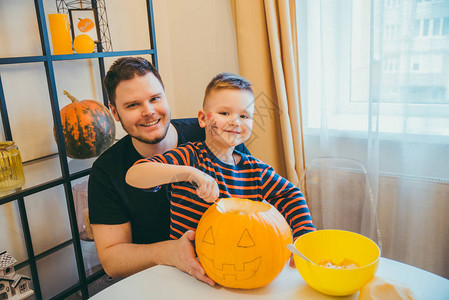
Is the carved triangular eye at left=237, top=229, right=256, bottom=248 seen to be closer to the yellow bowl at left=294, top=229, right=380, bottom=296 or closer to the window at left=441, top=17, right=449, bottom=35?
the yellow bowl at left=294, top=229, right=380, bottom=296

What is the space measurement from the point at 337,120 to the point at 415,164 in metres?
0.36

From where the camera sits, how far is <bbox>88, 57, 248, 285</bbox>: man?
43.9 inches

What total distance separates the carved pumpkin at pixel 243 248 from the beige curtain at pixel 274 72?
81 centimetres

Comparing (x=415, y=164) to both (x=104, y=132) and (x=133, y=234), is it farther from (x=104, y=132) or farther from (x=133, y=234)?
(x=104, y=132)

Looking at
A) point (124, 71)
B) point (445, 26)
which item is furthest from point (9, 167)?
point (445, 26)

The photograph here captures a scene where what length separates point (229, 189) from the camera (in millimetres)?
1013

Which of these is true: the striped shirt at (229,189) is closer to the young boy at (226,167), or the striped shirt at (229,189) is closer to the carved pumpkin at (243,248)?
the young boy at (226,167)

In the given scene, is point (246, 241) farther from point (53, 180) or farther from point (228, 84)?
point (53, 180)

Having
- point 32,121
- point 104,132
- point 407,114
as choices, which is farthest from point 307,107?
point 32,121

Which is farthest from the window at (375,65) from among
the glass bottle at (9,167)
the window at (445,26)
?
the glass bottle at (9,167)

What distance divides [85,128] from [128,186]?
1.03 feet

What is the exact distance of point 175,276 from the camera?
874 millimetres

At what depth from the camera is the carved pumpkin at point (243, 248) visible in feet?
2.58

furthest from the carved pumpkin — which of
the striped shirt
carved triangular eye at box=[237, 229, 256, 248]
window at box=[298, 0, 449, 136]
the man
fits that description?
window at box=[298, 0, 449, 136]
